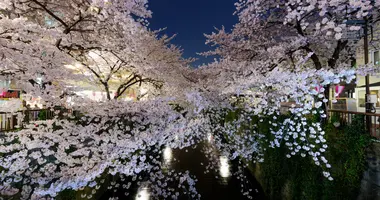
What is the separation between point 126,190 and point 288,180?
22.5 ft

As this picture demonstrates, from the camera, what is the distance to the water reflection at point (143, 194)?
923 centimetres

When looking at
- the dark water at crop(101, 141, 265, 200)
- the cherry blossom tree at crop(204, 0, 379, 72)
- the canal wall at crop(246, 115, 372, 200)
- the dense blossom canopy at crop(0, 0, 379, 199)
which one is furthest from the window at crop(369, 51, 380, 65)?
the canal wall at crop(246, 115, 372, 200)

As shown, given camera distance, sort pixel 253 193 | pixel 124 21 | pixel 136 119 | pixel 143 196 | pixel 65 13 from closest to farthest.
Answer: pixel 124 21
pixel 65 13
pixel 143 196
pixel 253 193
pixel 136 119

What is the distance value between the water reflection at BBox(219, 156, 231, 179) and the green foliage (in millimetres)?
3809

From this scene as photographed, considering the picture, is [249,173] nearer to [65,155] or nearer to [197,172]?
[197,172]

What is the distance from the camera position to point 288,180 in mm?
7719

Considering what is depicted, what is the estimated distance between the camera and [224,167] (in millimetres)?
12672

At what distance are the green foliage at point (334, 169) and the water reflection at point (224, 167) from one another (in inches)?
150

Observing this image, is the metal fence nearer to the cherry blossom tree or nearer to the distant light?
the distant light

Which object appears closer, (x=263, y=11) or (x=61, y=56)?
(x=61, y=56)

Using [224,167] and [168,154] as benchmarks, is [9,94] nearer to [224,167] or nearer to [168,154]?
[168,154]

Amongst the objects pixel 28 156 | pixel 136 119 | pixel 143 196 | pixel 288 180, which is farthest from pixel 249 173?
pixel 28 156

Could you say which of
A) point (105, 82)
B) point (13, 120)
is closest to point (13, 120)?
point (13, 120)

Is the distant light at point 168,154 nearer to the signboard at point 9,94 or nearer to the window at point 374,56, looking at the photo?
the signboard at point 9,94
